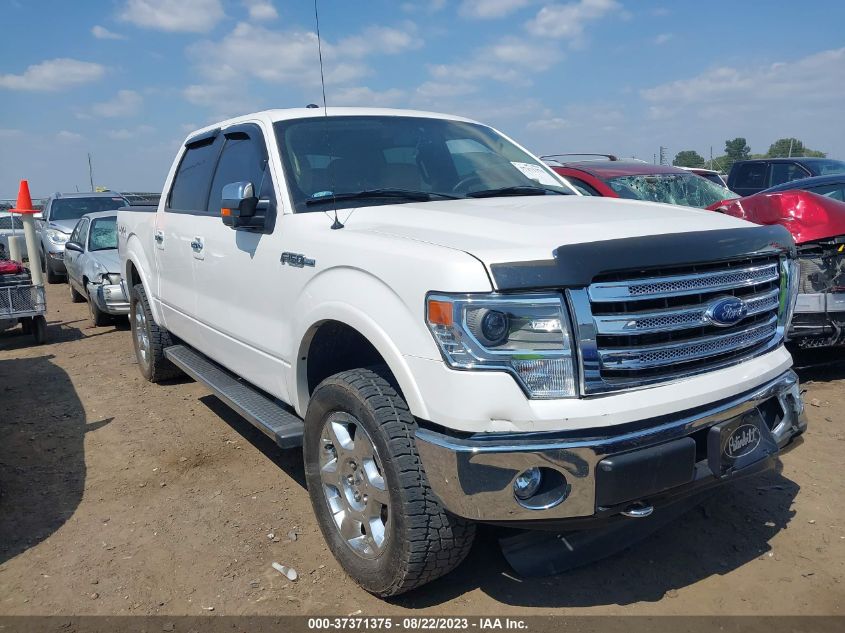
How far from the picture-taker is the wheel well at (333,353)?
3328mm

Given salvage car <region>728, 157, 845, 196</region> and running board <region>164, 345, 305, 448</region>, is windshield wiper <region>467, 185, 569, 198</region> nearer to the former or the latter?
running board <region>164, 345, 305, 448</region>

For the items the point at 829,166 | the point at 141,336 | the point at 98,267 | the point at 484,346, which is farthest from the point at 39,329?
the point at 829,166

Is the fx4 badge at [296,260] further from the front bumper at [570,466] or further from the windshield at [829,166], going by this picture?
the windshield at [829,166]

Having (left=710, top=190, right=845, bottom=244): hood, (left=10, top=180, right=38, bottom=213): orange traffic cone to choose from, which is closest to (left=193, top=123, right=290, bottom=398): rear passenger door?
(left=710, top=190, right=845, bottom=244): hood

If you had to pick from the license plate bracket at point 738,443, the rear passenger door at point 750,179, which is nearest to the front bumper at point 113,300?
the license plate bracket at point 738,443

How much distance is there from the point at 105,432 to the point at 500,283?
13.2 feet

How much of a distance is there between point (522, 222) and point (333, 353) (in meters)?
1.16

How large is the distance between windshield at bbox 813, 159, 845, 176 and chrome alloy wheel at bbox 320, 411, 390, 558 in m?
11.0

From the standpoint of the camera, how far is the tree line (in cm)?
3278

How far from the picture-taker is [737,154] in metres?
69.1

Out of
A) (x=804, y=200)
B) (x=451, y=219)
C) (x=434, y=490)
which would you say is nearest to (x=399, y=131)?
(x=451, y=219)

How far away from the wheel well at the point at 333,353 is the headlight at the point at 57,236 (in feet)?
40.8

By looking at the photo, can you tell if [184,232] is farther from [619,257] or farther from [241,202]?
[619,257]

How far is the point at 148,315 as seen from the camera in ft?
19.7
